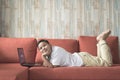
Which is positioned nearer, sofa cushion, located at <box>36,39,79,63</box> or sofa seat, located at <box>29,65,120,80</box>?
sofa seat, located at <box>29,65,120,80</box>

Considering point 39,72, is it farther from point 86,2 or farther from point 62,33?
point 86,2

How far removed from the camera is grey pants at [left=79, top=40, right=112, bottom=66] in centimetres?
327

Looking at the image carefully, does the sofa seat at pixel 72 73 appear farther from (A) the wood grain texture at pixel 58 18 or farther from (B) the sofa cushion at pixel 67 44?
(A) the wood grain texture at pixel 58 18

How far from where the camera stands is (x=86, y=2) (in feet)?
13.6

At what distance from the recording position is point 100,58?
3.40 m

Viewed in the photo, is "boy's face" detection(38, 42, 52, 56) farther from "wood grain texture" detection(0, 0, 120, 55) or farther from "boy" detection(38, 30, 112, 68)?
"wood grain texture" detection(0, 0, 120, 55)

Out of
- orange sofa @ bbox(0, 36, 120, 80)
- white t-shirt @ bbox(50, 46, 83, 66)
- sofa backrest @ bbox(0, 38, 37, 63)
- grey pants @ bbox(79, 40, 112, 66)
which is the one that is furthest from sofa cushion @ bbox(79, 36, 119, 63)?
sofa backrest @ bbox(0, 38, 37, 63)

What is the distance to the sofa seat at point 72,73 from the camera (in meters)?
2.89

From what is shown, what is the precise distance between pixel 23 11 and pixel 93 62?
149cm

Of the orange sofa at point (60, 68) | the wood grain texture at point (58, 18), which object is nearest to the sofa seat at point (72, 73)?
the orange sofa at point (60, 68)

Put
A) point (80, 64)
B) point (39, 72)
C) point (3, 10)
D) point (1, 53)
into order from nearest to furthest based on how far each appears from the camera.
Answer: point (39, 72)
point (80, 64)
point (1, 53)
point (3, 10)

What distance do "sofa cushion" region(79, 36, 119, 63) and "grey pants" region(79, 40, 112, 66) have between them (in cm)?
25

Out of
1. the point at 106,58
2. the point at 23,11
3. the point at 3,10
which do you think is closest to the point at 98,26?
the point at 106,58

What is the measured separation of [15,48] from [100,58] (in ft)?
3.96
